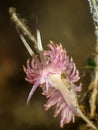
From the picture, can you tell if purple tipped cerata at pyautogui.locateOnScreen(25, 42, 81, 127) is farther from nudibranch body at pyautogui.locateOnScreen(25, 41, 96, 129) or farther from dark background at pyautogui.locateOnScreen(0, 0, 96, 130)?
dark background at pyautogui.locateOnScreen(0, 0, 96, 130)

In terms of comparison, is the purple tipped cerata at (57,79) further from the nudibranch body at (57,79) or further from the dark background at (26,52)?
the dark background at (26,52)

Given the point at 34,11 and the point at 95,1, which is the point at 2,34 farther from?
the point at 95,1

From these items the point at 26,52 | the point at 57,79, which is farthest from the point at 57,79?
the point at 26,52

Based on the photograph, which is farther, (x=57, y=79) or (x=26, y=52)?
(x=26, y=52)

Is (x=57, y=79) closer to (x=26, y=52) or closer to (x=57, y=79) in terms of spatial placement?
(x=57, y=79)

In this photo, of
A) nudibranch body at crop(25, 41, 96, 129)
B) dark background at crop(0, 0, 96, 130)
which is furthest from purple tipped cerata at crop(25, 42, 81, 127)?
dark background at crop(0, 0, 96, 130)

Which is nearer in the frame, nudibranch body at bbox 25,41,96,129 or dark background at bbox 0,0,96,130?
nudibranch body at bbox 25,41,96,129
